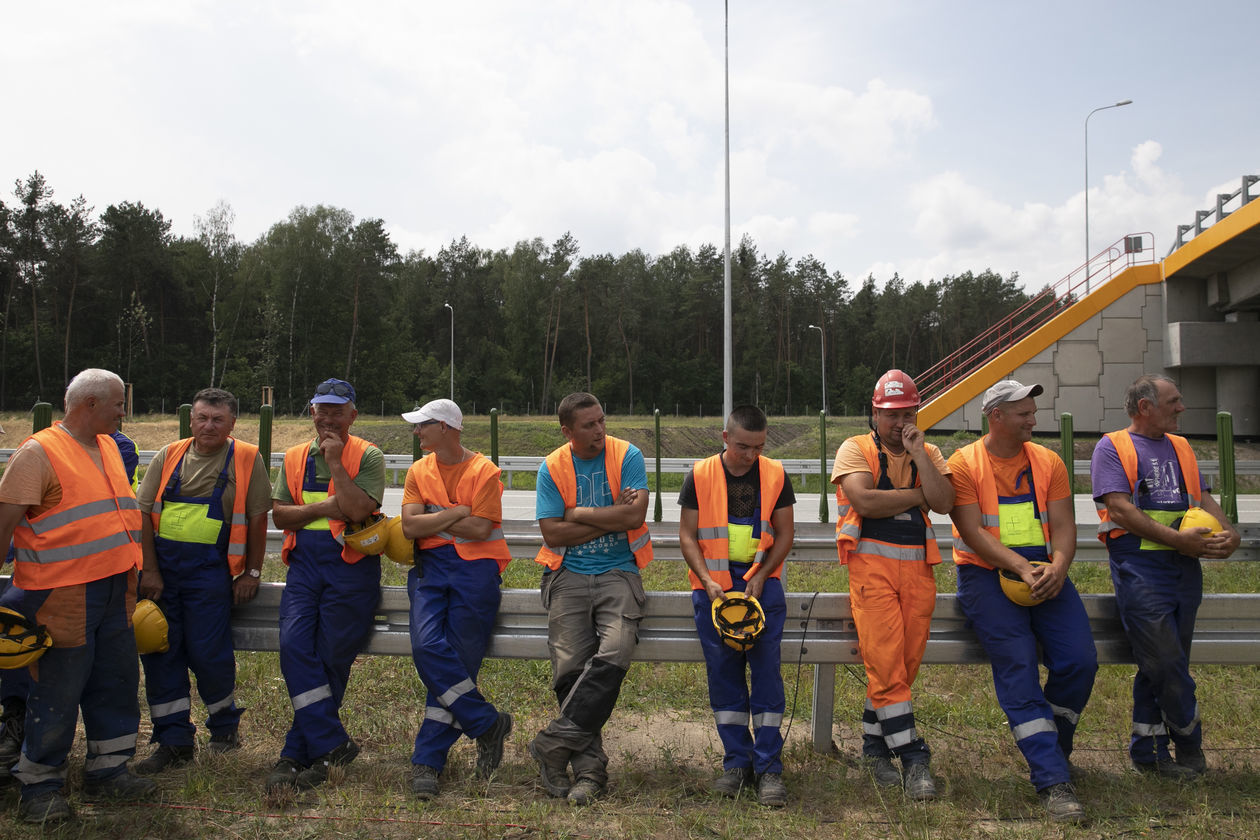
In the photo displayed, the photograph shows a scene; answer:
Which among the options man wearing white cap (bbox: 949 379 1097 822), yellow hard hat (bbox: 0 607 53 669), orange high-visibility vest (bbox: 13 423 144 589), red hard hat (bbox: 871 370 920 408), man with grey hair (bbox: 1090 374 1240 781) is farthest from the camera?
red hard hat (bbox: 871 370 920 408)

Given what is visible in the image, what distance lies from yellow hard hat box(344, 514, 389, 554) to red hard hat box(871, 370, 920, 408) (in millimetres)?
2623

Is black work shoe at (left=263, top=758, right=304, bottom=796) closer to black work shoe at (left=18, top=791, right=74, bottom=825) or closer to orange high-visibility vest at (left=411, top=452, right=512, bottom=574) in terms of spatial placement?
black work shoe at (left=18, top=791, right=74, bottom=825)

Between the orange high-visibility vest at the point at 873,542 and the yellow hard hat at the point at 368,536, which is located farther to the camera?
the yellow hard hat at the point at 368,536

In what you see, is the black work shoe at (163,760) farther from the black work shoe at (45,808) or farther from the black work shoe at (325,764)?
the black work shoe at (325,764)

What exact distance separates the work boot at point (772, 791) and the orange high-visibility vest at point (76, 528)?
3107 millimetres

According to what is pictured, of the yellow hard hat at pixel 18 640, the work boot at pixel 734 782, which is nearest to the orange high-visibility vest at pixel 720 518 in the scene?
the work boot at pixel 734 782

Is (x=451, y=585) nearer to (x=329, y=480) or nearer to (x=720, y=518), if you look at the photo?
(x=329, y=480)

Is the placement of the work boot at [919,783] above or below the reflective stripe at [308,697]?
below

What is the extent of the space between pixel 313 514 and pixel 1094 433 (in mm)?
25380

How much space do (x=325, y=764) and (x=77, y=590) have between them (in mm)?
1383

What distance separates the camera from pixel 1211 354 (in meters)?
24.1

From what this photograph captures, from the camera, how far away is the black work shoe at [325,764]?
4.07m

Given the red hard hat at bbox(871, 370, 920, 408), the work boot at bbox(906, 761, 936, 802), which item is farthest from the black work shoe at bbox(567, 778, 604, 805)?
the red hard hat at bbox(871, 370, 920, 408)

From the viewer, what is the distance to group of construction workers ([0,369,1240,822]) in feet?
12.9
